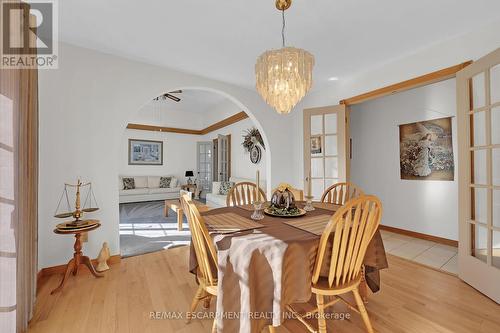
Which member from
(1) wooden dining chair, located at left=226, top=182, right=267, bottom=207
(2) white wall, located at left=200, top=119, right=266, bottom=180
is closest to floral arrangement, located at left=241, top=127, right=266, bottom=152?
(2) white wall, located at left=200, top=119, right=266, bottom=180

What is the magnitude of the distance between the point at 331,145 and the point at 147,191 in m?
5.56

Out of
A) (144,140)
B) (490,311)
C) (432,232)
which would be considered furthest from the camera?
(144,140)

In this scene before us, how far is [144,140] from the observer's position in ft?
23.7

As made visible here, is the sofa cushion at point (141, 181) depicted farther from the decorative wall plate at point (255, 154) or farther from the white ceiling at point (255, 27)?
the white ceiling at point (255, 27)

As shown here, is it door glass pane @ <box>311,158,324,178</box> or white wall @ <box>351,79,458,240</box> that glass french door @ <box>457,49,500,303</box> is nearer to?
white wall @ <box>351,79,458,240</box>

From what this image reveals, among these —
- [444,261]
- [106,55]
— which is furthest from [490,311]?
[106,55]

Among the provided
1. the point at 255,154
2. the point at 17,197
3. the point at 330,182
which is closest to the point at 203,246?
the point at 17,197

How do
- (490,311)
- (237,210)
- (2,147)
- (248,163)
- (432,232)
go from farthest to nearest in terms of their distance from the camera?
(248,163), (432,232), (237,210), (490,311), (2,147)

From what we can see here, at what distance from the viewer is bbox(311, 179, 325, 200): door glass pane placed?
361 cm

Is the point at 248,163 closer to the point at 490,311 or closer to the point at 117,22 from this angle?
the point at 117,22

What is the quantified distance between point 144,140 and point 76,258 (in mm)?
5655

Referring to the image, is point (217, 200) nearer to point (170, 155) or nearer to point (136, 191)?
point (136, 191)

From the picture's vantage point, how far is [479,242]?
2031 mm
